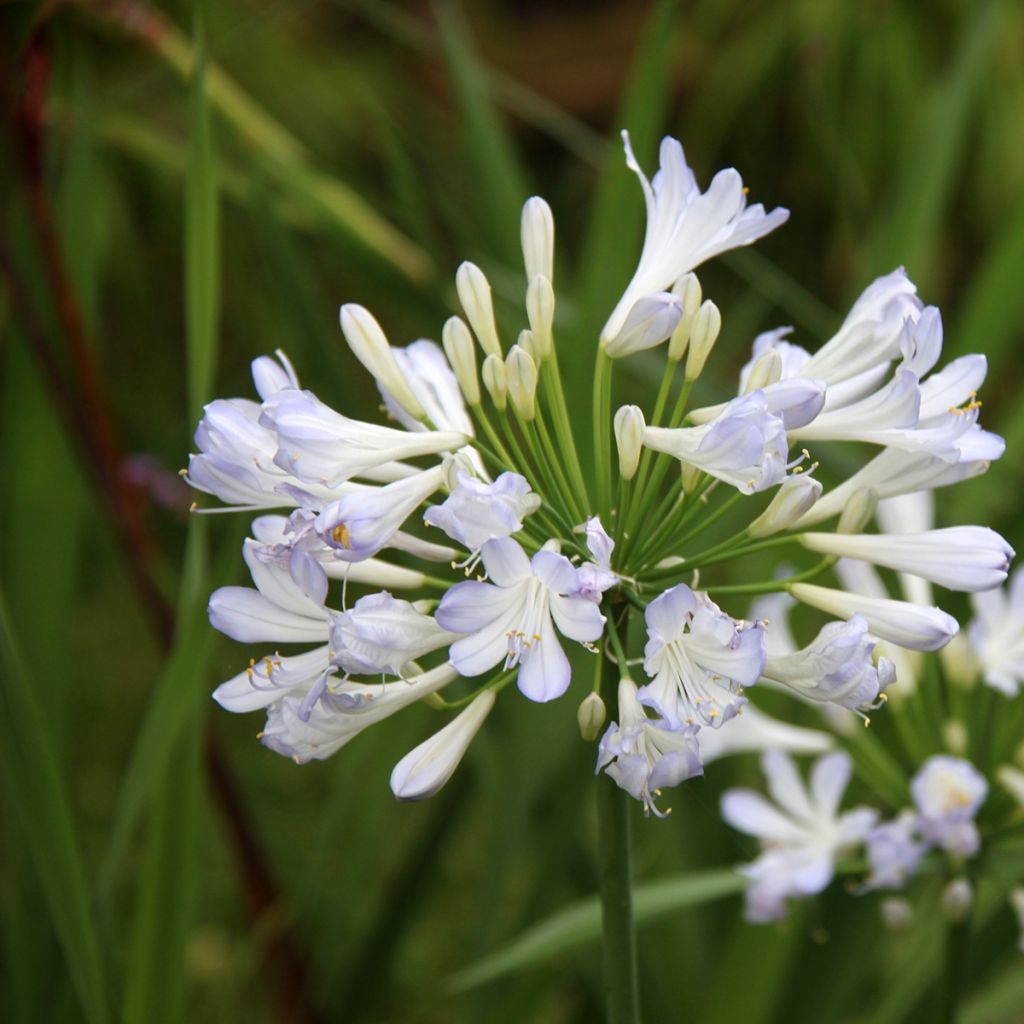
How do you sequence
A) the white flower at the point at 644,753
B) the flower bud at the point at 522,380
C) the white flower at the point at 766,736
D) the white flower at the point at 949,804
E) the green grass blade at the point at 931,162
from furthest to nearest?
1. the green grass blade at the point at 931,162
2. the white flower at the point at 766,736
3. the white flower at the point at 949,804
4. the flower bud at the point at 522,380
5. the white flower at the point at 644,753

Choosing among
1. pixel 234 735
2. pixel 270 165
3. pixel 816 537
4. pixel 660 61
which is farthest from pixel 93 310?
pixel 234 735

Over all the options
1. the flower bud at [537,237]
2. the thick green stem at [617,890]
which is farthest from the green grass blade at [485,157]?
the thick green stem at [617,890]

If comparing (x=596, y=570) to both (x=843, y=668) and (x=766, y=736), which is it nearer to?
(x=843, y=668)

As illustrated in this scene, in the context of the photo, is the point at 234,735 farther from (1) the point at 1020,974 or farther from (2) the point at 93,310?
(1) the point at 1020,974

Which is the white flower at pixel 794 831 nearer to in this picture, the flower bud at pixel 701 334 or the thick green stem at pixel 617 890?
the thick green stem at pixel 617 890

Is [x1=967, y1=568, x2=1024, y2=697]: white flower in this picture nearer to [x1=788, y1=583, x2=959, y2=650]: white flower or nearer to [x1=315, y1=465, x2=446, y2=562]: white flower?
[x1=788, y1=583, x2=959, y2=650]: white flower

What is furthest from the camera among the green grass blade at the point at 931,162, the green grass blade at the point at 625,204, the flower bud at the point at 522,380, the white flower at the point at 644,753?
the green grass blade at the point at 931,162
